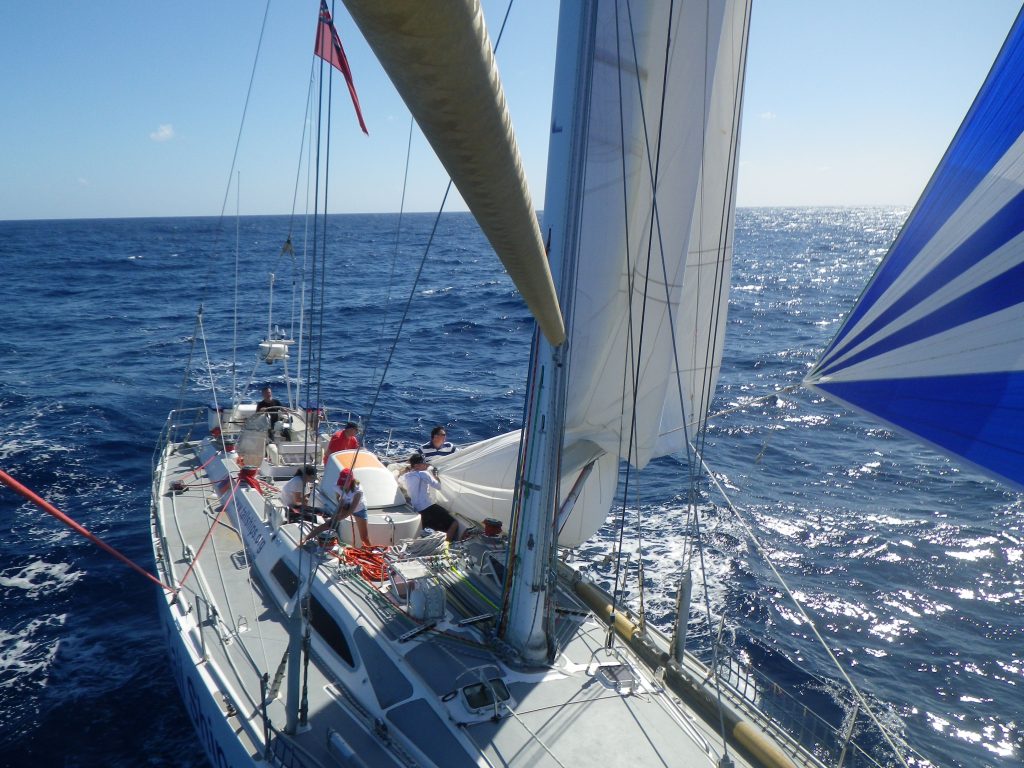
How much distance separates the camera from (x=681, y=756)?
611 cm

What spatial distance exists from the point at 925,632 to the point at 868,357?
8.49 m

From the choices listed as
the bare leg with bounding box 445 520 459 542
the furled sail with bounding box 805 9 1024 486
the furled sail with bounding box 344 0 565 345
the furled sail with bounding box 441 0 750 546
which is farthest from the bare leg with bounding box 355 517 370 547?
the furled sail with bounding box 344 0 565 345

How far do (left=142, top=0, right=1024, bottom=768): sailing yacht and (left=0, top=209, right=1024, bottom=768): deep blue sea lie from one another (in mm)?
1555

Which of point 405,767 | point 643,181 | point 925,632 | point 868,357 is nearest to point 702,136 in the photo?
point 643,181

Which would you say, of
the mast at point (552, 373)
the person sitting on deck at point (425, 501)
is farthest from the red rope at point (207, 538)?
the mast at point (552, 373)

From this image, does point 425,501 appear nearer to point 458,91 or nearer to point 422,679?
point 422,679

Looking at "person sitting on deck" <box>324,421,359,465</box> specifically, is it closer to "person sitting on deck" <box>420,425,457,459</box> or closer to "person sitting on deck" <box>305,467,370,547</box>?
"person sitting on deck" <box>420,425,457,459</box>

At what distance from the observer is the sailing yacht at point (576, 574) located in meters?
5.85

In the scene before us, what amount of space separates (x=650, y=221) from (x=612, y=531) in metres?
9.36

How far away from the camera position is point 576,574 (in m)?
9.16

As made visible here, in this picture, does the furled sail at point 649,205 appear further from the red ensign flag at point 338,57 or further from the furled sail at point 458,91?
the furled sail at point 458,91

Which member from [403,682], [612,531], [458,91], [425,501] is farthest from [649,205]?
[612,531]

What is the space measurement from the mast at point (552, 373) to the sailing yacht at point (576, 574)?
2cm

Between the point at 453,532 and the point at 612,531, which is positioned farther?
the point at 612,531
